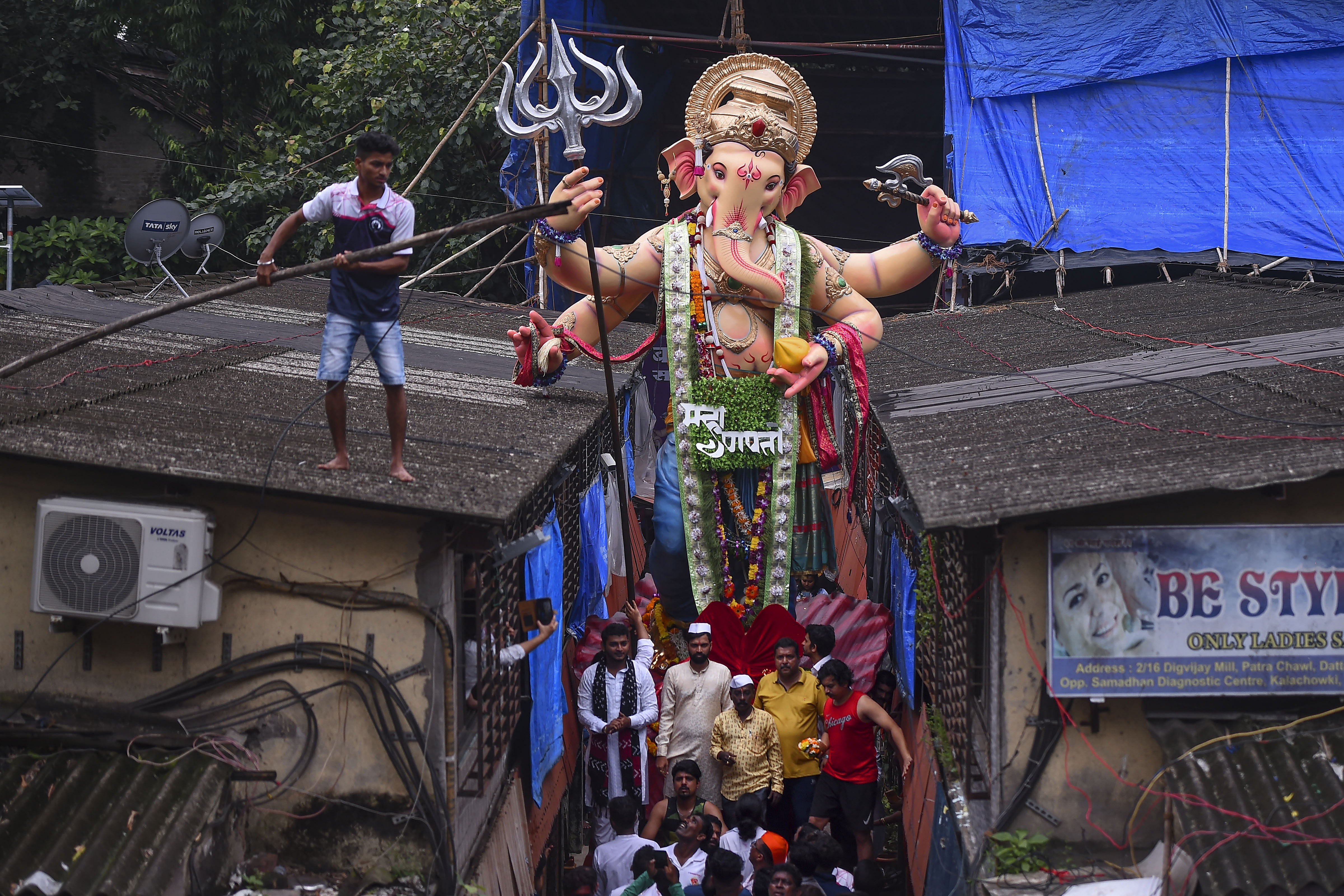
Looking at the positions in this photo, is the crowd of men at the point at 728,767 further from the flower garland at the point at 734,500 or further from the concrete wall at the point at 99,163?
the concrete wall at the point at 99,163

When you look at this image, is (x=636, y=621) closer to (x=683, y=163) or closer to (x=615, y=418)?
(x=615, y=418)

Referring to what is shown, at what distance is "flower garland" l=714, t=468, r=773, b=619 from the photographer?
380 inches

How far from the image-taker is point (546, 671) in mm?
7777

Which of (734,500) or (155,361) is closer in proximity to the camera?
(155,361)

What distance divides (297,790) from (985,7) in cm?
1202

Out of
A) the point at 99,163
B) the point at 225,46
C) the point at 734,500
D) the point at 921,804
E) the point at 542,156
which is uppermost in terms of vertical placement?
the point at 225,46

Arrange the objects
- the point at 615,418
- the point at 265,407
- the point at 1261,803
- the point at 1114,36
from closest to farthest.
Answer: the point at 1261,803 < the point at 265,407 < the point at 615,418 < the point at 1114,36

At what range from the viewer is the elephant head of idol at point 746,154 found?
932 cm

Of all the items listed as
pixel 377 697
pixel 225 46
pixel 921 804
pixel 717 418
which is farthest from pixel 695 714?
pixel 225 46

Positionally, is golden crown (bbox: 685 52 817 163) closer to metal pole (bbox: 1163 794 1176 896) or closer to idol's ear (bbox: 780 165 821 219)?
idol's ear (bbox: 780 165 821 219)

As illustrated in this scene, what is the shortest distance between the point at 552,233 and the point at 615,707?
9.97 ft

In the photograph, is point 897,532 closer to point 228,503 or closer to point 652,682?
point 652,682

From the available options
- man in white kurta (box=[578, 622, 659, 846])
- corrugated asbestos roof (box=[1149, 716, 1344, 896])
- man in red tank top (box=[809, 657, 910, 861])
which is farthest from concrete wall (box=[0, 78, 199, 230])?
corrugated asbestos roof (box=[1149, 716, 1344, 896])

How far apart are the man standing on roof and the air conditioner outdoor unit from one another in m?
0.71
